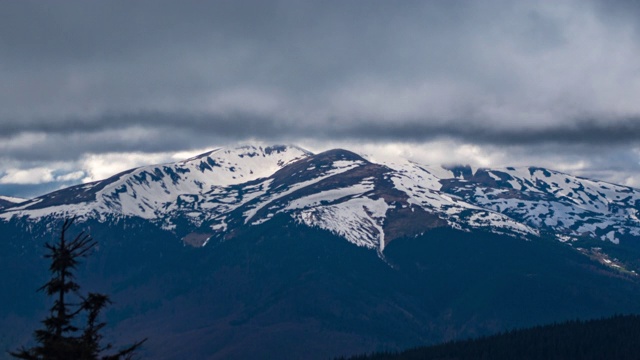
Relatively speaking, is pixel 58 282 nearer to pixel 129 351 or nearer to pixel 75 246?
pixel 75 246

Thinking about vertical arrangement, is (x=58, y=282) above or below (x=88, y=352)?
above

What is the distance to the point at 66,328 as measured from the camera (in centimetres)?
5291

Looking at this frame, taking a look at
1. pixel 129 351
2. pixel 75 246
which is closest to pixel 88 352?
pixel 129 351

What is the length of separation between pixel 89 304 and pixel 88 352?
292 centimetres

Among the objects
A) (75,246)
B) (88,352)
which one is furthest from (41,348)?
(75,246)

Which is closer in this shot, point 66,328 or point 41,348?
point 41,348

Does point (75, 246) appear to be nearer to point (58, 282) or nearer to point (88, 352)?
point (58, 282)

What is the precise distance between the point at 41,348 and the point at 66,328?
130 inches

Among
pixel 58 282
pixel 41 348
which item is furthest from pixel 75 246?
pixel 41 348

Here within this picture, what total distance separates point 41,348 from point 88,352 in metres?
2.50

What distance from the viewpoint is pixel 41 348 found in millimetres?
49688

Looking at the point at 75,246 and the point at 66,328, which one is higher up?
the point at 75,246

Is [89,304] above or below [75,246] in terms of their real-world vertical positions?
below

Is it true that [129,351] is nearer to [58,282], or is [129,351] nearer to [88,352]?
[88,352]
